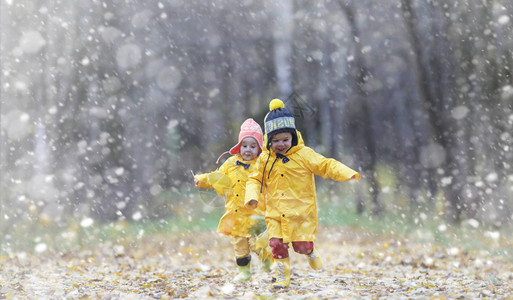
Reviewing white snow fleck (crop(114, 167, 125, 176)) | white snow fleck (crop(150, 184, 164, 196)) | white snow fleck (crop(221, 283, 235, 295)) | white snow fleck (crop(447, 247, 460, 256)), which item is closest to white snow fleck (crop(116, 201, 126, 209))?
white snow fleck (crop(114, 167, 125, 176))

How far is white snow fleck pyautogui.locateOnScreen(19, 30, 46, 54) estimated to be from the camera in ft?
57.8

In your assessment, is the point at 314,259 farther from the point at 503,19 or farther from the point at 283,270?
A: the point at 503,19

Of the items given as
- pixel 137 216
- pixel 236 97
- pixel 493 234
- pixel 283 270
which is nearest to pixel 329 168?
pixel 283 270

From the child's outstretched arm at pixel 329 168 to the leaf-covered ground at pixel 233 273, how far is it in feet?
4.19

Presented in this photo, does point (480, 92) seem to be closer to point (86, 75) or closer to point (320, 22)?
point (320, 22)

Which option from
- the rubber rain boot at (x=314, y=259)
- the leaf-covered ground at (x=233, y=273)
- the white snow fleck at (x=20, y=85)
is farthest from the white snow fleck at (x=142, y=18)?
the rubber rain boot at (x=314, y=259)

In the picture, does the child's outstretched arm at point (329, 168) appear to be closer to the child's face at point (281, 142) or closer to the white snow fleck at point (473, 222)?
the child's face at point (281, 142)

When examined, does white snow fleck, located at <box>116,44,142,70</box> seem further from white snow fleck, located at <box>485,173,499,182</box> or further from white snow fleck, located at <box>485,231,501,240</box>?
white snow fleck, located at <box>485,231,501,240</box>

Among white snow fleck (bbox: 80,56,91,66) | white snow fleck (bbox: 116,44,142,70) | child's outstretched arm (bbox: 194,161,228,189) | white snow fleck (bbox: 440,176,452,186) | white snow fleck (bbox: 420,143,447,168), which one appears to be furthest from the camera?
white snow fleck (bbox: 116,44,142,70)

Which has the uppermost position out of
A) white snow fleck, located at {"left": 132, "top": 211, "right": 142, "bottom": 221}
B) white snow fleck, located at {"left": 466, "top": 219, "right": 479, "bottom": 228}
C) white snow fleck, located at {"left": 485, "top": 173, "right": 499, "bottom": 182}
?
white snow fleck, located at {"left": 132, "top": 211, "right": 142, "bottom": 221}

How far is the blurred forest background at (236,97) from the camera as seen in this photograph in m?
13.6

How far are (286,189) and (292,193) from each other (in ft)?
0.28

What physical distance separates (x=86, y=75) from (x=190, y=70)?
5.59 meters

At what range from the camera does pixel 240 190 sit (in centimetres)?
687
